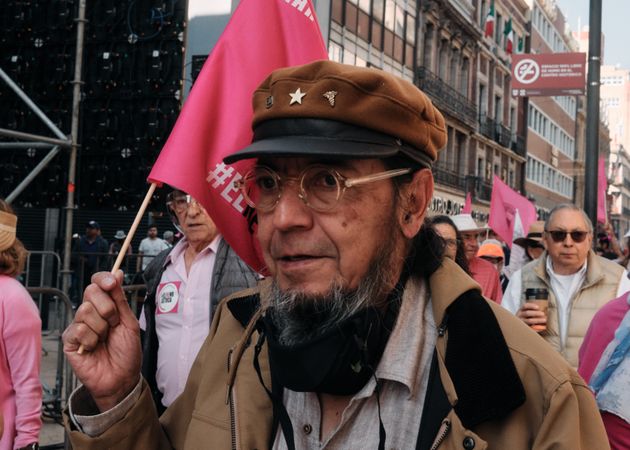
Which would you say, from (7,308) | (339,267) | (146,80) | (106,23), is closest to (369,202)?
(339,267)

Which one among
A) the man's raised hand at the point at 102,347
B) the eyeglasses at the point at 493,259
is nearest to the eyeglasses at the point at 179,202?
the man's raised hand at the point at 102,347

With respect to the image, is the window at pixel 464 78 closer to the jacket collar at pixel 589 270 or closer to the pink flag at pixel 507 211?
the pink flag at pixel 507 211

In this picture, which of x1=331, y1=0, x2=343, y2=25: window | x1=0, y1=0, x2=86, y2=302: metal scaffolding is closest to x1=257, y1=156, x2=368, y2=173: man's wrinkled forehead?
x1=0, y1=0, x2=86, y2=302: metal scaffolding

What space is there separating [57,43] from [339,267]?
14.4 metres

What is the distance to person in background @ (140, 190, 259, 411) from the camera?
4.14 meters

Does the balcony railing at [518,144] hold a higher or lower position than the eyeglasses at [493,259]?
higher

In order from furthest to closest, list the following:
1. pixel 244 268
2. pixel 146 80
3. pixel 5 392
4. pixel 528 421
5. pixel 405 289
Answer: pixel 146 80, pixel 244 268, pixel 5 392, pixel 405 289, pixel 528 421

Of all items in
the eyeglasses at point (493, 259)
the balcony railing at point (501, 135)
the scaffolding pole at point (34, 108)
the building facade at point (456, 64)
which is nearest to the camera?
the scaffolding pole at point (34, 108)

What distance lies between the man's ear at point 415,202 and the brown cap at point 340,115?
9 centimetres

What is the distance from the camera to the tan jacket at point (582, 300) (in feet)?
15.3

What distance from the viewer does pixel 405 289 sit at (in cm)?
205

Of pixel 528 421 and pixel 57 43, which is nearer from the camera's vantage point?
pixel 528 421

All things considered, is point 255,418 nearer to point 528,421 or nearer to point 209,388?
point 209,388

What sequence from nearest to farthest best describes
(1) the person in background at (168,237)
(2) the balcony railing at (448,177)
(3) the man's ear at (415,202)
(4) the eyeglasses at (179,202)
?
(3) the man's ear at (415,202), (4) the eyeglasses at (179,202), (1) the person in background at (168,237), (2) the balcony railing at (448,177)
